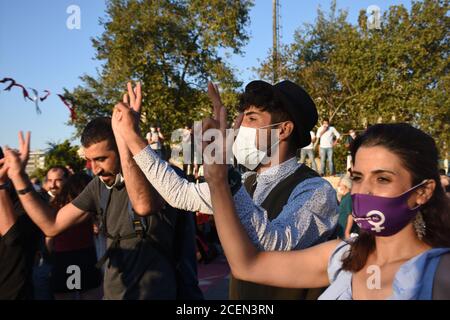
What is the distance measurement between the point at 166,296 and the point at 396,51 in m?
23.9

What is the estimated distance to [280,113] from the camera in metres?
2.80

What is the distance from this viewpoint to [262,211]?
6.79 ft

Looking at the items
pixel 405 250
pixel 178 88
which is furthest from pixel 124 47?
pixel 405 250

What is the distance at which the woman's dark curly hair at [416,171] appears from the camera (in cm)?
209

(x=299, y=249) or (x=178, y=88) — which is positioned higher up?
(x=178, y=88)

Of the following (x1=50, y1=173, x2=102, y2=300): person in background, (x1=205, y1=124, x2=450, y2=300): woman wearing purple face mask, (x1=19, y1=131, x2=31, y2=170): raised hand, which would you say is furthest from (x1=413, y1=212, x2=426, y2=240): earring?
(x1=50, y1=173, x2=102, y2=300): person in background

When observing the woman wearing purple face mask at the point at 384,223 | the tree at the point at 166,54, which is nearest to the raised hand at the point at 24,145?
the woman wearing purple face mask at the point at 384,223

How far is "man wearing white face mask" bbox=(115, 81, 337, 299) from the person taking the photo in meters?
2.14

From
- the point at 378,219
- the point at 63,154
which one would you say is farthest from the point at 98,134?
the point at 63,154

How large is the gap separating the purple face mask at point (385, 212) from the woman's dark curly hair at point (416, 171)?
6 centimetres

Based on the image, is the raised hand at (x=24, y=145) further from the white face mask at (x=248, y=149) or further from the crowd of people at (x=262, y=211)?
the white face mask at (x=248, y=149)

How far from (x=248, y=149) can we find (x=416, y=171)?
2.93ft

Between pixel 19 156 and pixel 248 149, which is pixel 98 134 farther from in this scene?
pixel 248 149
